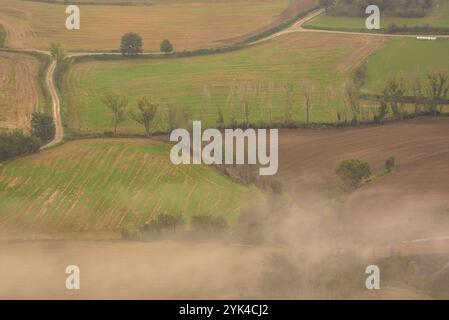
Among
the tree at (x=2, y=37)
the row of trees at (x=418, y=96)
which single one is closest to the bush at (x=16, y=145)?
the tree at (x=2, y=37)

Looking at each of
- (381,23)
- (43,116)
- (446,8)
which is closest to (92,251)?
(43,116)

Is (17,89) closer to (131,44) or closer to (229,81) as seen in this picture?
(131,44)

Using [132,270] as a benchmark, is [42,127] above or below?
above

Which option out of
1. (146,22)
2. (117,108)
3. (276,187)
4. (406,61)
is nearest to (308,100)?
(406,61)

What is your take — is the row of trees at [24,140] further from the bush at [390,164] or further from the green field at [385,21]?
the green field at [385,21]

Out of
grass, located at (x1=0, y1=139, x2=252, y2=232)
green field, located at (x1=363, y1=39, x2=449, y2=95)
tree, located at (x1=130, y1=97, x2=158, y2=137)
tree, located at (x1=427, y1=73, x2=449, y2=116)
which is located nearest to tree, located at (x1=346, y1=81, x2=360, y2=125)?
green field, located at (x1=363, y1=39, x2=449, y2=95)

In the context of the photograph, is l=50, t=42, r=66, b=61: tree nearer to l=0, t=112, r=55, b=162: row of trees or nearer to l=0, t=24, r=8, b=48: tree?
l=0, t=24, r=8, b=48: tree
